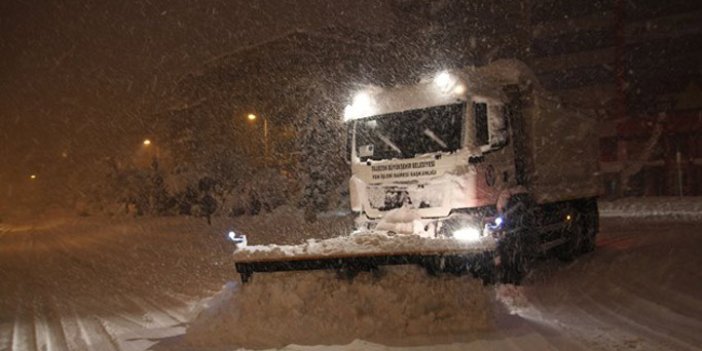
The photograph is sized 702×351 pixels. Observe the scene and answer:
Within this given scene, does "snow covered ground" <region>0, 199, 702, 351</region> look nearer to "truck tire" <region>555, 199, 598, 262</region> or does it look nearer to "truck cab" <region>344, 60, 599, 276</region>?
"truck tire" <region>555, 199, 598, 262</region>

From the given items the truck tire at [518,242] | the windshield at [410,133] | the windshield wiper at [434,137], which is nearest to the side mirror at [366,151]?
the windshield at [410,133]

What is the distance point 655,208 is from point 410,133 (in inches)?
657

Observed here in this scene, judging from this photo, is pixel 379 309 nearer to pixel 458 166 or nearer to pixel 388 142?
pixel 458 166

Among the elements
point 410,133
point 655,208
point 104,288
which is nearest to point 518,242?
point 410,133

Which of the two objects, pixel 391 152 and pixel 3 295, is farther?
pixel 3 295

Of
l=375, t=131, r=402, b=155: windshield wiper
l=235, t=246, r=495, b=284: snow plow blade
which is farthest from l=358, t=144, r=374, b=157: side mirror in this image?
l=235, t=246, r=495, b=284: snow plow blade

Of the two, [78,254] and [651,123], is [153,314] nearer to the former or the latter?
[78,254]

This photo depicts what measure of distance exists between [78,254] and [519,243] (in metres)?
12.2

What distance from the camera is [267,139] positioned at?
27.5 metres

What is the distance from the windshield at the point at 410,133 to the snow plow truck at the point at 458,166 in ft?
0.05

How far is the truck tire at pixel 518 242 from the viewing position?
7793 millimetres

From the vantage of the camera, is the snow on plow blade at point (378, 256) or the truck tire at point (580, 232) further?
the truck tire at point (580, 232)

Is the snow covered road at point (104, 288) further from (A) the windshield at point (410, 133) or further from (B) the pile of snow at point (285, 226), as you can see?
(A) the windshield at point (410, 133)

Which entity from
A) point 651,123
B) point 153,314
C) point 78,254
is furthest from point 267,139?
point 153,314
